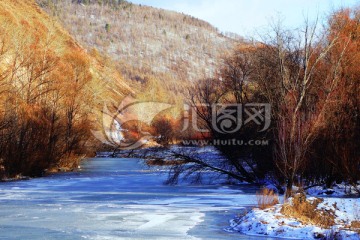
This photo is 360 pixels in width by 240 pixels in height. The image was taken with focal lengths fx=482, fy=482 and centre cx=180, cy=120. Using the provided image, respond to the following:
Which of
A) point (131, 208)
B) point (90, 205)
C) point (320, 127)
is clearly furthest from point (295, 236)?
point (320, 127)

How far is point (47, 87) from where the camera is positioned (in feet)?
106

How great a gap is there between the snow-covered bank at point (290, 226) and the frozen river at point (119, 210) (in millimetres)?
616

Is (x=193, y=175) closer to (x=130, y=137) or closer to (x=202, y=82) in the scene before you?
(x=202, y=82)

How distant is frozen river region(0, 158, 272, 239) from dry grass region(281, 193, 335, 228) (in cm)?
170

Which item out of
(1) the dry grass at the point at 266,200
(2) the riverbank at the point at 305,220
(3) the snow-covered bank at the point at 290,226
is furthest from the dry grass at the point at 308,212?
(1) the dry grass at the point at 266,200

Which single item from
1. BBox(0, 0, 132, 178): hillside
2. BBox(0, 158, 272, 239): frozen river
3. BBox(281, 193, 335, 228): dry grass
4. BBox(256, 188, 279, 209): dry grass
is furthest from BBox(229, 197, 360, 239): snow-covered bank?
BBox(0, 0, 132, 178): hillside

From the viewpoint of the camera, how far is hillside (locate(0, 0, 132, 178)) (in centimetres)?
2725

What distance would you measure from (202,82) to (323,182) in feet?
25.8

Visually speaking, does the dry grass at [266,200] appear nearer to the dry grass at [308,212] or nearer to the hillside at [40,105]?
the dry grass at [308,212]

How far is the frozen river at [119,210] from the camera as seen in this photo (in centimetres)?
1111

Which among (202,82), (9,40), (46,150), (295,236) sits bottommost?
(295,236)

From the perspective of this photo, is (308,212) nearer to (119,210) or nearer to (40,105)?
(119,210)

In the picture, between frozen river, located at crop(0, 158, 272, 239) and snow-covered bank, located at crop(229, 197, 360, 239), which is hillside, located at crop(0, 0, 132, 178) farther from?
snow-covered bank, located at crop(229, 197, 360, 239)

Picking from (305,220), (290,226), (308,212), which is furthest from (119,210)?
(308,212)
